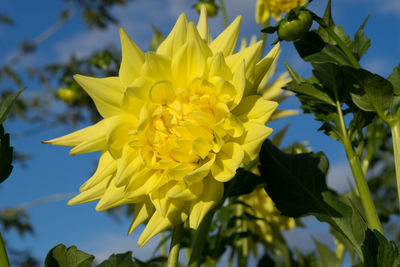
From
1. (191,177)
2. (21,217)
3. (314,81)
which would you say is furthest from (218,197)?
(21,217)

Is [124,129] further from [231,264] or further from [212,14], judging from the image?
[212,14]

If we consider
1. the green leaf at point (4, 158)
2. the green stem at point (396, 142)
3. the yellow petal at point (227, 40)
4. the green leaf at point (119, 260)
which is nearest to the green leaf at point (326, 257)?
the green stem at point (396, 142)

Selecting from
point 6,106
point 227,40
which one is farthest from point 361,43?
point 6,106

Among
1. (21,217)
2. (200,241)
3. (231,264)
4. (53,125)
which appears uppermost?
(200,241)

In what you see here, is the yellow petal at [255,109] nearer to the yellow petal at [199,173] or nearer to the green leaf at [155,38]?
the yellow petal at [199,173]

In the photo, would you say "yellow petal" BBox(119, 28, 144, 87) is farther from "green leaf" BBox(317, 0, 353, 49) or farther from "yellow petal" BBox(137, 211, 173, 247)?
"green leaf" BBox(317, 0, 353, 49)

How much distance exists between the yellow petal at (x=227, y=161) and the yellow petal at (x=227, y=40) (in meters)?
0.16

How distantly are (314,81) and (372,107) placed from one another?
0.16 m

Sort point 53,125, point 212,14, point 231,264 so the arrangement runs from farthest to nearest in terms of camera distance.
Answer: point 53,125 → point 212,14 → point 231,264

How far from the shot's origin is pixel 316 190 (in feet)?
2.90

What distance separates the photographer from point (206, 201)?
0.68 m

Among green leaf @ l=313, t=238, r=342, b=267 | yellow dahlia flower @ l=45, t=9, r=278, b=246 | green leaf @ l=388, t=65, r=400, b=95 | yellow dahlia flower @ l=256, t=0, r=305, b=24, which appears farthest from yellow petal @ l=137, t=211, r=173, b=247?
yellow dahlia flower @ l=256, t=0, r=305, b=24

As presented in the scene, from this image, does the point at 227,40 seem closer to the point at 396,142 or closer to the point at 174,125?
the point at 174,125

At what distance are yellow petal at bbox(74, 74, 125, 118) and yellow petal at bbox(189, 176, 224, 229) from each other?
0.18 m
